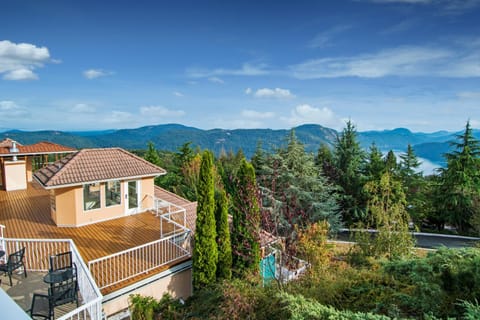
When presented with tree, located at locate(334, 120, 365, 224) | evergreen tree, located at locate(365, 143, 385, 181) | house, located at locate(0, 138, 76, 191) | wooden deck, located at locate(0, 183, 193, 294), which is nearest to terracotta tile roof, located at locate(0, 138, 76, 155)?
house, located at locate(0, 138, 76, 191)

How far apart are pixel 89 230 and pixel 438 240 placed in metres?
20.1

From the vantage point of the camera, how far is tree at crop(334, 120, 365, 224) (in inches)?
755

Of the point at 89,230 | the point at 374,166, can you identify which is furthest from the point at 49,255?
the point at 374,166

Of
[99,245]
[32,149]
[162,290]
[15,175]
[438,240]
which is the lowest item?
[438,240]

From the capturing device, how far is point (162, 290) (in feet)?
28.0

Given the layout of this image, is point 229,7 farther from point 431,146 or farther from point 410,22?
point 431,146

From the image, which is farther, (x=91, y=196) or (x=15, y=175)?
(x=15, y=175)

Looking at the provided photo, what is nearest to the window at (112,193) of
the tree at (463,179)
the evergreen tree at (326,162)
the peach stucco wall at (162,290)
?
the peach stucco wall at (162,290)

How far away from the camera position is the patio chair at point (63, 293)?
5.65m

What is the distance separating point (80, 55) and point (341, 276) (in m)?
24.3

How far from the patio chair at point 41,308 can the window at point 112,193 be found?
6.29 m

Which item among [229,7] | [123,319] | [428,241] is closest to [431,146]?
[428,241]

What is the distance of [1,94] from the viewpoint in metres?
19.0

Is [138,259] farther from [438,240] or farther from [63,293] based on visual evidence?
[438,240]
